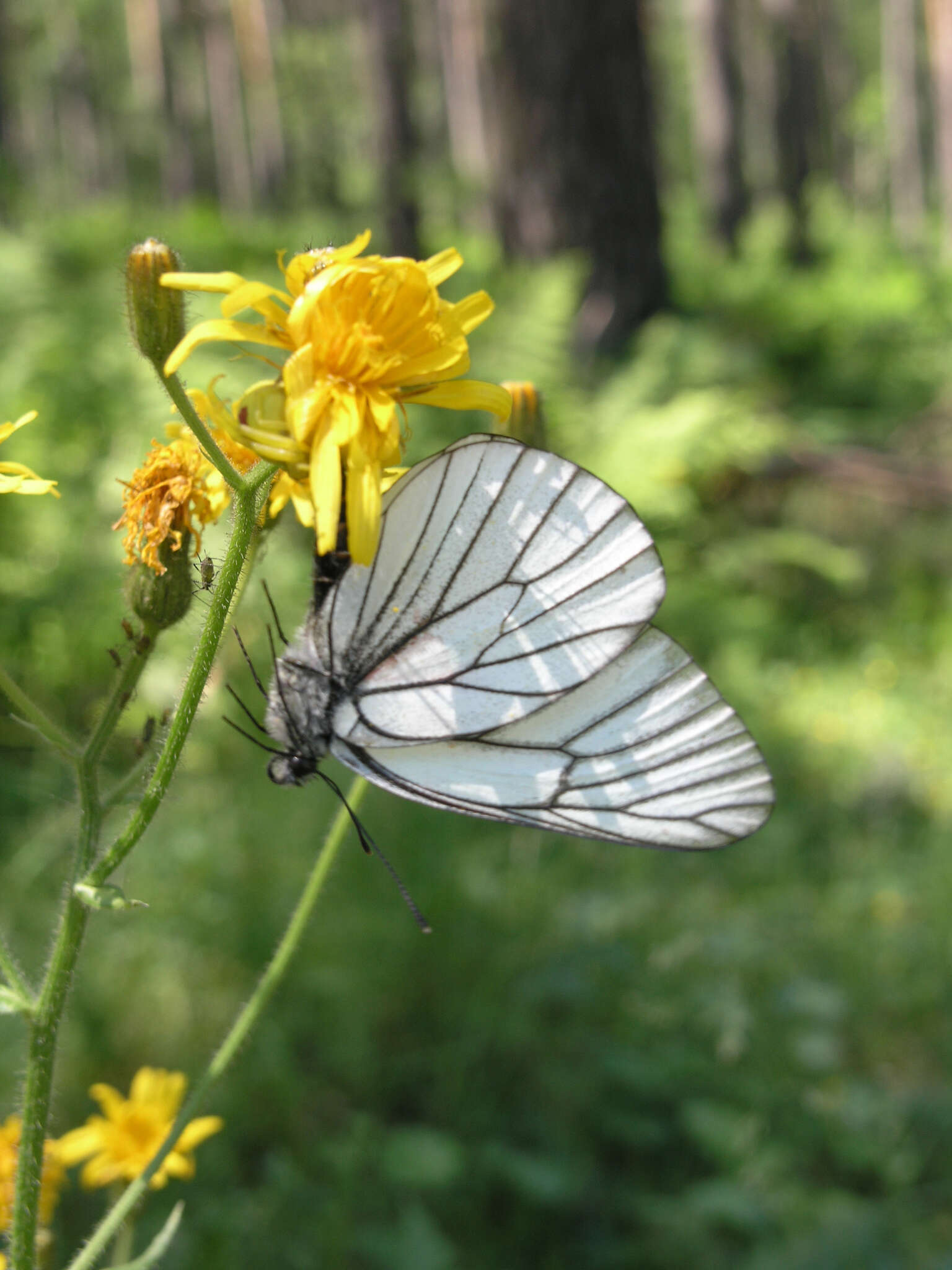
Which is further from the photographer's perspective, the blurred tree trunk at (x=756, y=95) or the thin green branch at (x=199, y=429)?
the blurred tree trunk at (x=756, y=95)

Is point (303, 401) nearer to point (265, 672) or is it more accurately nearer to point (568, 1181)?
Answer: point (568, 1181)

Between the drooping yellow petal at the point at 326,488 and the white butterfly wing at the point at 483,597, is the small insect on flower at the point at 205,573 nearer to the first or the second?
the white butterfly wing at the point at 483,597

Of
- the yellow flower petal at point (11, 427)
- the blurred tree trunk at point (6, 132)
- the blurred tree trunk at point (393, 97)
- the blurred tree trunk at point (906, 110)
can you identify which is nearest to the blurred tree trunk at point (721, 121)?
the blurred tree trunk at point (393, 97)

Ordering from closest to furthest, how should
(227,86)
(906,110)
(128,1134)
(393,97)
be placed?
1. (128,1134)
2. (393,97)
3. (227,86)
4. (906,110)

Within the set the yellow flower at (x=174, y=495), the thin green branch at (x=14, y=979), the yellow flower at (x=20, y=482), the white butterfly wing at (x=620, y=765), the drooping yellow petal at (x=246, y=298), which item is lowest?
the thin green branch at (x=14, y=979)

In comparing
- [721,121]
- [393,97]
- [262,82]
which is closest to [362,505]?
[393,97]

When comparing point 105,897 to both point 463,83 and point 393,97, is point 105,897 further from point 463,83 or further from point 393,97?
point 463,83
